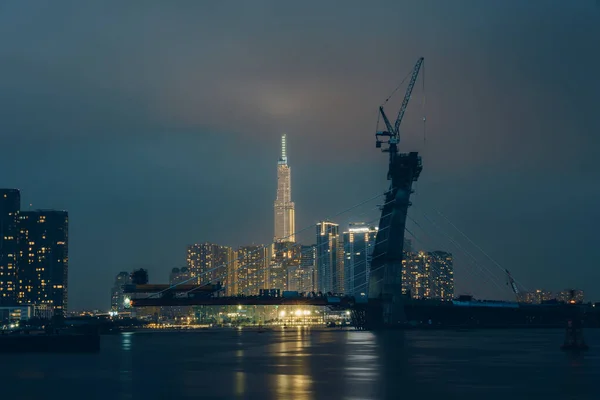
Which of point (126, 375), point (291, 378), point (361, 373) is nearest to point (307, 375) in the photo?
point (291, 378)

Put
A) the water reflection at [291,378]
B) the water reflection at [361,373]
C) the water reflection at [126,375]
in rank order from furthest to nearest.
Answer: the water reflection at [126,375], the water reflection at [361,373], the water reflection at [291,378]

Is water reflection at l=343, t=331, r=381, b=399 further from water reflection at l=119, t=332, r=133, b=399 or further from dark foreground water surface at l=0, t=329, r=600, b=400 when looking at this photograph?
water reflection at l=119, t=332, r=133, b=399

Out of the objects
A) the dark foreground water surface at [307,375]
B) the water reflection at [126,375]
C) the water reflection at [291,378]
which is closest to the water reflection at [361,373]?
the dark foreground water surface at [307,375]

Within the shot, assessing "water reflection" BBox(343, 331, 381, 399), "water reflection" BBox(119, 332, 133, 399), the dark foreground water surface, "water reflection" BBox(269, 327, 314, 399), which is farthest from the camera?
"water reflection" BBox(119, 332, 133, 399)

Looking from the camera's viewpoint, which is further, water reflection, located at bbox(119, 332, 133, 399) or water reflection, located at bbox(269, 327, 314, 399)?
water reflection, located at bbox(119, 332, 133, 399)

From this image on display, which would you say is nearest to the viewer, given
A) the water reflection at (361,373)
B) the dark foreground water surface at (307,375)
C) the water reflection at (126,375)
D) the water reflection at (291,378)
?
the water reflection at (291,378)

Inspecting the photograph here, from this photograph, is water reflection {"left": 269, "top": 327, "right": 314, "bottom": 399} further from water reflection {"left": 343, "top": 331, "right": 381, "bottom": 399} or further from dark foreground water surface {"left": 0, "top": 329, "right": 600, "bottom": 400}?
water reflection {"left": 343, "top": 331, "right": 381, "bottom": 399}

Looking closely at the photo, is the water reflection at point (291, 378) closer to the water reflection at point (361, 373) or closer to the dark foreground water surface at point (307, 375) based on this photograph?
the dark foreground water surface at point (307, 375)

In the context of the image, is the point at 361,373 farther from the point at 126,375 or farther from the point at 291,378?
the point at 126,375

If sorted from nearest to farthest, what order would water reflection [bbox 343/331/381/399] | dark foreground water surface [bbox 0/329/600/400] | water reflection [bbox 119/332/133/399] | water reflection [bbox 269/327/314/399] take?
water reflection [bbox 269/327/314/399] < dark foreground water surface [bbox 0/329/600/400] < water reflection [bbox 343/331/381/399] < water reflection [bbox 119/332/133/399]

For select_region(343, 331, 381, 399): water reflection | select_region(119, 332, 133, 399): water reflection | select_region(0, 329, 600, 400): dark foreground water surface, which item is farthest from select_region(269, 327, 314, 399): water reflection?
select_region(119, 332, 133, 399): water reflection
